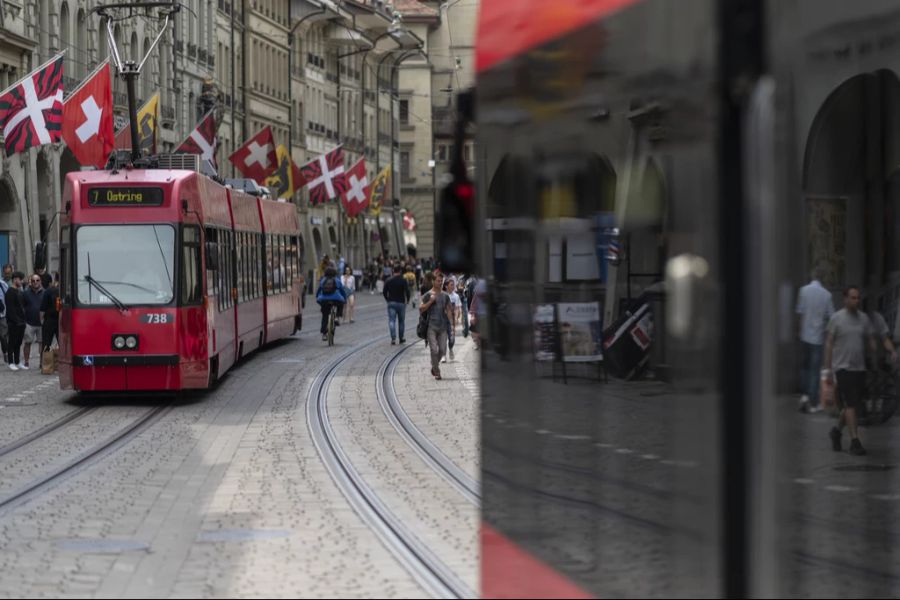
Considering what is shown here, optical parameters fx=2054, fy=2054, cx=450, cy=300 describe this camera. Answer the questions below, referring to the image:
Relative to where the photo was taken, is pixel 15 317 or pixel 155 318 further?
pixel 15 317

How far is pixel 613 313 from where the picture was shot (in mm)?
5402

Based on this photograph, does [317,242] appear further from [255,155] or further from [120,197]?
[120,197]

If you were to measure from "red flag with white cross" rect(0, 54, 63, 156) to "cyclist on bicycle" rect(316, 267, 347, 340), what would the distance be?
773 cm

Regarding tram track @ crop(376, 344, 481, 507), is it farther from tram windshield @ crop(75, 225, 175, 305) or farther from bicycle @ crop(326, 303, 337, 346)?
bicycle @ crop(326, 303, 337, 346)

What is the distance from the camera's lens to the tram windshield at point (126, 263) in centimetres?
2345

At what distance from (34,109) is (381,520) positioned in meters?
21.6

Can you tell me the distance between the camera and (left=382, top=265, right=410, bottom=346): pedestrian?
38906mm

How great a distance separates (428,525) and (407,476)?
3256 mm

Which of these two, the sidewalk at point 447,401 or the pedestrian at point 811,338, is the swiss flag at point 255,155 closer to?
the sidewalk at point 447,401

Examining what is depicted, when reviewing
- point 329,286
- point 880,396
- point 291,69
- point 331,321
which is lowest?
point 331,321

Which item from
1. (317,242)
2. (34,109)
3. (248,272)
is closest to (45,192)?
(34,109)

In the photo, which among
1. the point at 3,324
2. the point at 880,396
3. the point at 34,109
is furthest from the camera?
the point at 34,109

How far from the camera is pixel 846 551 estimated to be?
520cm

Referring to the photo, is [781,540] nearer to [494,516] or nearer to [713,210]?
[713,210]
